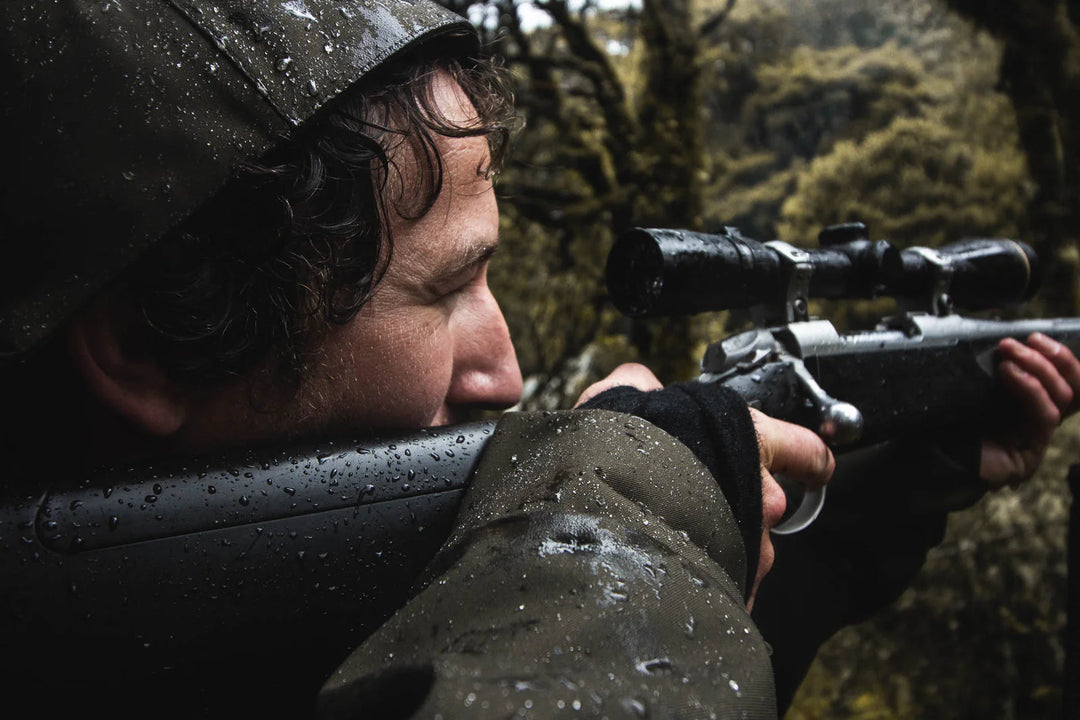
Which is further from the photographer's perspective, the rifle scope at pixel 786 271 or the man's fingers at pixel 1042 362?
the man's fingers at pixel 1042 362

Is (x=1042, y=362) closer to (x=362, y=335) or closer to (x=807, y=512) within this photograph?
(x=807, y=512)

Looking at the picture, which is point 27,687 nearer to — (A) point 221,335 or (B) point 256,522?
(B) point 256,522

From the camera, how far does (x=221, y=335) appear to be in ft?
3.99

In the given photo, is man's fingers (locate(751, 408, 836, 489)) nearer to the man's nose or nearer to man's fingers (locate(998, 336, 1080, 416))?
the man's nose

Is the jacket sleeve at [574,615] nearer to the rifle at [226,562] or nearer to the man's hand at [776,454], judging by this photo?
the rifle at [226,562]

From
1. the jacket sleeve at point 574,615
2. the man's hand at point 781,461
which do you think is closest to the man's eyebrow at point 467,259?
the jacket sleeve at point 574,615

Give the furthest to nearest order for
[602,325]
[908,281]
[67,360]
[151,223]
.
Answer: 1. [602,325]
2. [908,281]
3. [67,360]
4. [151,223]

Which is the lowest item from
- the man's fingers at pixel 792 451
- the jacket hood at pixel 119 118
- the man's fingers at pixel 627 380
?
the man's fingers at pixel 792 451

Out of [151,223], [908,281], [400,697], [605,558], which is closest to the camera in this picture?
[400,697]

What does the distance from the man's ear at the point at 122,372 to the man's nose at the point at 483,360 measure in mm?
478

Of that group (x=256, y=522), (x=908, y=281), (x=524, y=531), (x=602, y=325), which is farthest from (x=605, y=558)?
(x=602, y=325)

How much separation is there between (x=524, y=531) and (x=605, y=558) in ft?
0.32

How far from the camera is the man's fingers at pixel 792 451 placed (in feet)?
4.61

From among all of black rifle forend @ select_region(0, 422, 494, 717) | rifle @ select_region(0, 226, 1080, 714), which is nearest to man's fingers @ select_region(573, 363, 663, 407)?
rifle @ select_region(0, 226, 1080, 714)
